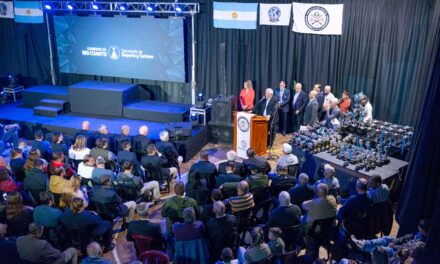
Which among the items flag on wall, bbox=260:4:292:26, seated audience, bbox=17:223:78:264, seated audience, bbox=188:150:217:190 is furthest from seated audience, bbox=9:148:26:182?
flag on wall, bbox=260:4:292:26

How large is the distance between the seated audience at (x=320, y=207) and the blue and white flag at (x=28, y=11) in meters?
10.8

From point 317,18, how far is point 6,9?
9627 mm

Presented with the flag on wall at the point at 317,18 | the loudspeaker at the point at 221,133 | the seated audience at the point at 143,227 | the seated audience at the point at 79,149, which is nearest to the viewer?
the seated audience at the point at 143,227

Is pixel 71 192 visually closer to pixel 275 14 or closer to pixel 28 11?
pixel 275 14

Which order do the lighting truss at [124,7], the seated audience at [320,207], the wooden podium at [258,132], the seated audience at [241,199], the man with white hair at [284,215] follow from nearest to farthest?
the man with white hair at [284,215] → the seated audience at [320,207] → the seated audience at [241,199] → the wooden podium at [258,132] → the lighting truss at [124,7]

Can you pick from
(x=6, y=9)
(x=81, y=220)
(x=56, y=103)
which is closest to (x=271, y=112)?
(x=81, y=220)

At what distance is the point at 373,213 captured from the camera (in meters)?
5.88

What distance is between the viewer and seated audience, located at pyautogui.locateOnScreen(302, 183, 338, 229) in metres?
5.63

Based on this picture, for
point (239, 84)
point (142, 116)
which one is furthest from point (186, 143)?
point (239, 84)

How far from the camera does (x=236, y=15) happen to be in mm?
11156

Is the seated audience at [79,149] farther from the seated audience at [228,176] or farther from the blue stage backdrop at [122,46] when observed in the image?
the blue stage backdrop at [122,46]

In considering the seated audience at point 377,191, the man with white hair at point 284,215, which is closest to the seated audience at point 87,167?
the man with white hair at point 284,215

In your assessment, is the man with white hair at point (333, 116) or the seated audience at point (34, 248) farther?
the man with white hair at point (333, 116)

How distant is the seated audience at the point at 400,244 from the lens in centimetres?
487
